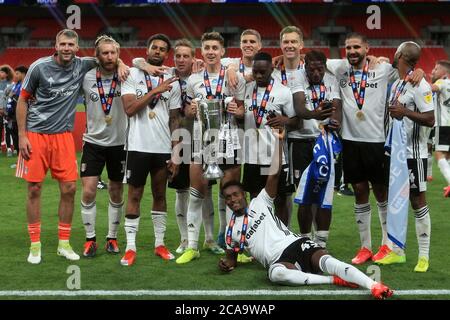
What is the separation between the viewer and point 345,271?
452 cm

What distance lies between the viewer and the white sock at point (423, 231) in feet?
17.4

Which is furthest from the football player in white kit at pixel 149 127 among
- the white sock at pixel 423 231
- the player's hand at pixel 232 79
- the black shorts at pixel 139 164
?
the white sock at pixel 423 231

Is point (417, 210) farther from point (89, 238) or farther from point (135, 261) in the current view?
point (89, 238)

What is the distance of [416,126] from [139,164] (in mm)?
2328

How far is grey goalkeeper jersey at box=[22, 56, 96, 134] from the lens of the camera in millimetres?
5441

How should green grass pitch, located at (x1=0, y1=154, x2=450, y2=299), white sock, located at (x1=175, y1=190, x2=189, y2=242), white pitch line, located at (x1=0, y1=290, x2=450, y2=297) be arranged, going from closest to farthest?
white pitch line, located at (x1=0, y1=290, x2=450, y2=297)
green grass pitch, located at (x1=0, y1=154, x2=450, y2=299)
white sock, located at (x1=175, y1=190, x2=189, y2=242)

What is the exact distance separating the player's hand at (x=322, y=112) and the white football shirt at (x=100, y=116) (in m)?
1.74

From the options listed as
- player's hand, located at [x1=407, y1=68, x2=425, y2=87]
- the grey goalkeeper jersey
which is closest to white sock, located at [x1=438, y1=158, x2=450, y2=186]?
player's hand, located at [x1=407, y1=68, x2=425, y2=87]

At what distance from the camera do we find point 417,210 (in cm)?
537

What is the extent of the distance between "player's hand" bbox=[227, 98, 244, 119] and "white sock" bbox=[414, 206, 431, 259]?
1685 millimetres

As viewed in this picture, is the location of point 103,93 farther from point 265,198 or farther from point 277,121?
point 265,198

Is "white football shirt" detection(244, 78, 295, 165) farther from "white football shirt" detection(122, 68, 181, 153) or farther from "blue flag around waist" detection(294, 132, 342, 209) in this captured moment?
"white football shirt" detection(122, 68, 181, 153)

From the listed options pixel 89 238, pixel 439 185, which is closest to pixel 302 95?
pixel 89 238
